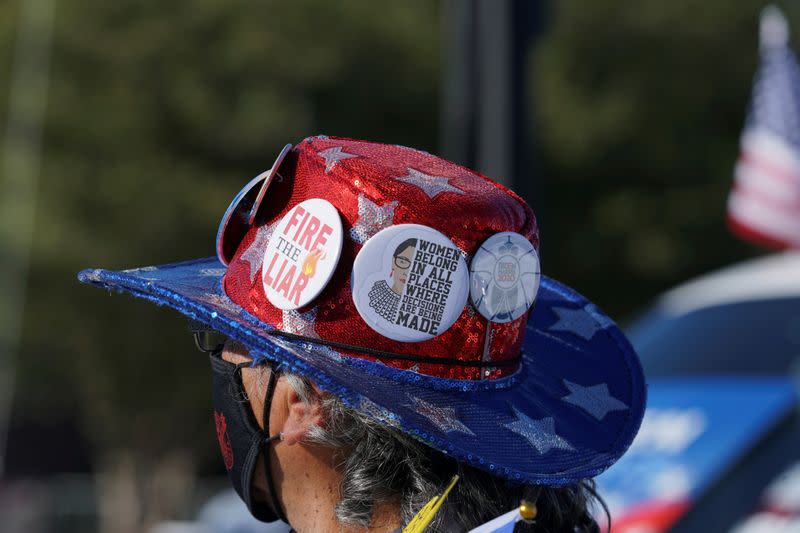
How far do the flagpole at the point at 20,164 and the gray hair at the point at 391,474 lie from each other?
41.0 ft

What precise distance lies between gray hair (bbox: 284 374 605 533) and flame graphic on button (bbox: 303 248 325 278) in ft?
0.52

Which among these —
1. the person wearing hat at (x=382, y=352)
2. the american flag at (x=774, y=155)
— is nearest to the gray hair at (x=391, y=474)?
the person wearing hat at (x=382, y=352)

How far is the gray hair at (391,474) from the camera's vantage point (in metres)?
1.47

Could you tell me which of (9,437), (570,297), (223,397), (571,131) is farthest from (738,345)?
(9,437)

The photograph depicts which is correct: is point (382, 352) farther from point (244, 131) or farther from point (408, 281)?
point (244, 131)

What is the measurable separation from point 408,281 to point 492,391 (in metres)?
0.21

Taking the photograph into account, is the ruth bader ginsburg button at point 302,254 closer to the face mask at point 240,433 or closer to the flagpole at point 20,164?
the face mask at point 240,433

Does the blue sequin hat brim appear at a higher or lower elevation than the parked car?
higher

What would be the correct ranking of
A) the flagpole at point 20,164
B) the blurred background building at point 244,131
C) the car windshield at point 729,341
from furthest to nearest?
the flagpole at point 20,164
the blurred background building at point 244,131
the car windshield at point 729,341

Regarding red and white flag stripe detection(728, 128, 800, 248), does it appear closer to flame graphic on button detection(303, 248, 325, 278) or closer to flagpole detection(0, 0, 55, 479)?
flame graphic on button detection(303, 248, 325, 278)

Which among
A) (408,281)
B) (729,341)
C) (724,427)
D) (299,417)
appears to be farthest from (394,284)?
(729,341)

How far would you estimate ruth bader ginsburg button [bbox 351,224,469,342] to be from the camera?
→ 141cm

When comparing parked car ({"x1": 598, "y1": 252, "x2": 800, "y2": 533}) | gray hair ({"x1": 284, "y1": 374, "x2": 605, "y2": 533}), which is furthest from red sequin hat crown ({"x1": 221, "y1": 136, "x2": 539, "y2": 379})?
parked car ({"x1": 598, "y1": 252, "x2": 800, "y2": 533})

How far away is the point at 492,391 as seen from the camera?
59.6 inches
